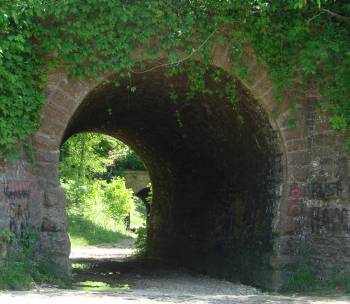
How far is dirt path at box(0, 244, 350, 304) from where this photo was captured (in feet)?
21.3

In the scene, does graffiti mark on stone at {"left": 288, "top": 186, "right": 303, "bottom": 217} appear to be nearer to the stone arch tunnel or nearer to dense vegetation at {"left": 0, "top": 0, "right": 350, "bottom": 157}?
the stone arch tunnel

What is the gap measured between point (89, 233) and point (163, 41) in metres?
14.7

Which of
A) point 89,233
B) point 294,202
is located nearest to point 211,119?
point 294,202

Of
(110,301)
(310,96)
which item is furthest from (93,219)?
(110,301)

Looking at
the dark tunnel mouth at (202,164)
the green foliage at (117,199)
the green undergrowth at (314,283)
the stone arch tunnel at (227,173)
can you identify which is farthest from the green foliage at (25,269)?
the green foliage at (117,199)

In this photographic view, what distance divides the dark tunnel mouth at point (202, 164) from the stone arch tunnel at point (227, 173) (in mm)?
25

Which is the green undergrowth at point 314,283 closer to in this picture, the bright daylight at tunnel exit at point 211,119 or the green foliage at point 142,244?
the bright daylight at tunnel exit at point 211,119

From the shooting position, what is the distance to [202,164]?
12.2 metres

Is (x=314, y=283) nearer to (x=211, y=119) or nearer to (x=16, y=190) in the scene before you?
(x=211, y=119)

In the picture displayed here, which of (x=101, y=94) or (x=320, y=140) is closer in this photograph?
(x=320, y=140)

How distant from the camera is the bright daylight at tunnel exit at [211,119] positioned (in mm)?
7387

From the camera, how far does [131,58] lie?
8.12 metres

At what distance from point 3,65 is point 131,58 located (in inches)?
63.4

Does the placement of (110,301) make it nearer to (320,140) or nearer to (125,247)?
(320,140)
